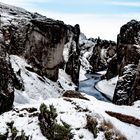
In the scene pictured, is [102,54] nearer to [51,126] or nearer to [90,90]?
[90,90]

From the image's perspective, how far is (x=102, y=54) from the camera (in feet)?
408

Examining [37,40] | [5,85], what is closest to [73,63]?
[37,40]

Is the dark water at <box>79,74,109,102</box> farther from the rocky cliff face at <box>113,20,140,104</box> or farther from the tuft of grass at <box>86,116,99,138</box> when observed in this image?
the tuft of grass at <box>86,116,99,138</box>

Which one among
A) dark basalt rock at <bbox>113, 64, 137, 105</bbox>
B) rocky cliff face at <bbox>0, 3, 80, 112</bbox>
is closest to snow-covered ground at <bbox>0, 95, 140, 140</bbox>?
rocky cliff face at <bbox>0, 3, 80, 112</bbox>

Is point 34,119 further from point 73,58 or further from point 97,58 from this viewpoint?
point 97,58

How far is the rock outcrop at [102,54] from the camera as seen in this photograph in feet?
398

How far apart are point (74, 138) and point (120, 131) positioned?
2639 millimetres

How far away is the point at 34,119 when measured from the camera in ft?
63.3

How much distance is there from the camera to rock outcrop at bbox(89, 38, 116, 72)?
398ft

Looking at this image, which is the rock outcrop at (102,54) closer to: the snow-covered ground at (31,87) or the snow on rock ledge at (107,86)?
the snow on rock ledge at (107,86)

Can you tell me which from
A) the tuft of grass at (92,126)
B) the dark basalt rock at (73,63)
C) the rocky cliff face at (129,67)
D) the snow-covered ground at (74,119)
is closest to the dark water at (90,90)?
the dark basalt rock at (73,63)

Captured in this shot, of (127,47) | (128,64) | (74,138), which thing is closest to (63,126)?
(74,138)

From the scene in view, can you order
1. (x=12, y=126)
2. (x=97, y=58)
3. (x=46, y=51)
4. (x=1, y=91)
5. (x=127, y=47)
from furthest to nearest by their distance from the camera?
(x=97, y=58) < (x=127, y=47) < (x=46, y=51) < (x=1, y=91) < (x=12, y=126)

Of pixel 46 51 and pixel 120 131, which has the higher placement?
pixel 120 131
